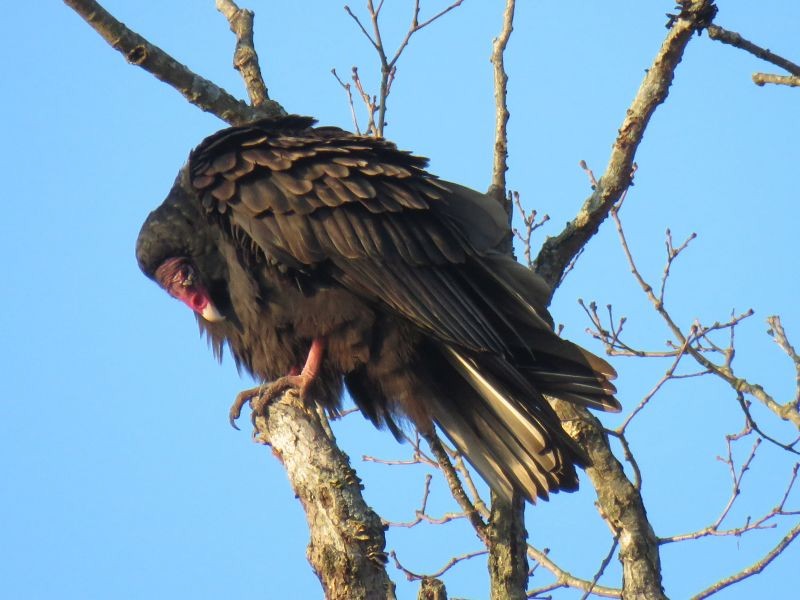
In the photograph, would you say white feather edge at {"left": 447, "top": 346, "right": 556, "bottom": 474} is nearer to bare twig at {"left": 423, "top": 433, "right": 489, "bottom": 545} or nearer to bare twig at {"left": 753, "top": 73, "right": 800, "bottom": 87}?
bare twig at {"left": 423, "top": 433, "right": 489, "bottom": 545}

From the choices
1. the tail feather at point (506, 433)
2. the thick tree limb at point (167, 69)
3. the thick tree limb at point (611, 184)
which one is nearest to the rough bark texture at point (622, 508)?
the tail feather at point (506, 433)

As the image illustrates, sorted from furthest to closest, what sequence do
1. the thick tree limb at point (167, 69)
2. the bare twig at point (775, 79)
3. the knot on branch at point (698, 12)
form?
1. the thick tree limb at point (167, 69)
2. the knot on branch at point (698, 12)
3. the bare twig at point (775, 79)

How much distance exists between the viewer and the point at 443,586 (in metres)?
2.65

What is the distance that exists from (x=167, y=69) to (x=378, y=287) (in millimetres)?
1328

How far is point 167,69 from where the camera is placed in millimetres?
4289

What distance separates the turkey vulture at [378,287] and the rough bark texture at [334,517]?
64 centimetres

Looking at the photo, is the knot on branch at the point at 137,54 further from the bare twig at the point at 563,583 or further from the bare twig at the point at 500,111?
the bare twig at the point at 563,583

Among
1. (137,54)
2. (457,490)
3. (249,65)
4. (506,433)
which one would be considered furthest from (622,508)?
(137,54)

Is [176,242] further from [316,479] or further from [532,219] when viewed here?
[532,219]

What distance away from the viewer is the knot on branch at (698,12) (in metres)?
3.39

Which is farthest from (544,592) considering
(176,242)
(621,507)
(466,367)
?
(176,242)

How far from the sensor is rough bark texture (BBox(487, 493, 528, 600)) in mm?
3258

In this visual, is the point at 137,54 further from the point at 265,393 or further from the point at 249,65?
the point at 265,393

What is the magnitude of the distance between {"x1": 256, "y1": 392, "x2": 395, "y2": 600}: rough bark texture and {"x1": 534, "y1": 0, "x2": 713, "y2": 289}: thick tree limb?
1.10 m
